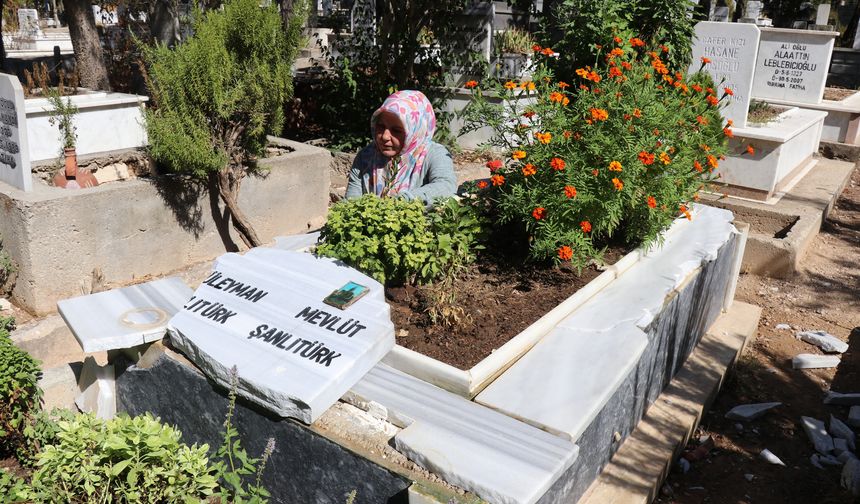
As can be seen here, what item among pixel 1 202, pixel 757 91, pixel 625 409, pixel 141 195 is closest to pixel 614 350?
pixel 625 409

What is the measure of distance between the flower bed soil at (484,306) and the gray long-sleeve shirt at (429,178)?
0.45m

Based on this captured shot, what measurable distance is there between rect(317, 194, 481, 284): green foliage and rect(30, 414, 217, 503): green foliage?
1.20 metres

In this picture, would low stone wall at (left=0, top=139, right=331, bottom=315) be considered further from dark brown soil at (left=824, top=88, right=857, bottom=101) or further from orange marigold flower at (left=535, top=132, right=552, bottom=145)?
dark brown soil at (left=824, top=88, right=857, bottom=101)

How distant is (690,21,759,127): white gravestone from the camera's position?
23.0ft

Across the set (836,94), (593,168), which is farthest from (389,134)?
(836,94)

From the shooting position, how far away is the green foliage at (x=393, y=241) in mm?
3215

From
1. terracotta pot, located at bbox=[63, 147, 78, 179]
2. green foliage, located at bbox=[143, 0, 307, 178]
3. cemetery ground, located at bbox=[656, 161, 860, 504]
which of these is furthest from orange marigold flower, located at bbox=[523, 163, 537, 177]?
terracotta pot, located at bbox=[63, 147, 78, 179]

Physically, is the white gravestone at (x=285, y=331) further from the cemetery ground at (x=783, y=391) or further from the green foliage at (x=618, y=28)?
the green foliage at (x=618, y=28)

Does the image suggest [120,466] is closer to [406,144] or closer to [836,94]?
[406,144]

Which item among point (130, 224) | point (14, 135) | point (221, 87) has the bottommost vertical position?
point (130, 224)

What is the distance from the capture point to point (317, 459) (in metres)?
2.43

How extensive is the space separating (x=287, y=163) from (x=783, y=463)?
4.15 m

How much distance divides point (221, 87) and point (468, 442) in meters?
3.80

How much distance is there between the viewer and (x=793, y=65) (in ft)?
32.2
